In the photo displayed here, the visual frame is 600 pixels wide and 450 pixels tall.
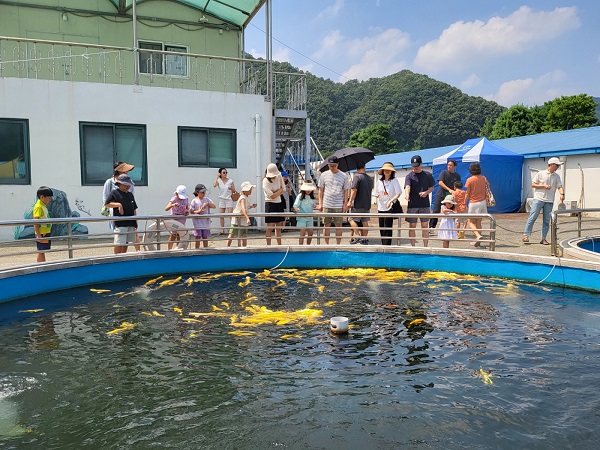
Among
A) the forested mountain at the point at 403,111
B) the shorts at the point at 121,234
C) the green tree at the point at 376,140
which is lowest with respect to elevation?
the shorts at the point at 121,234

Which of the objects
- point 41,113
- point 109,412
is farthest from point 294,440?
point 41,113

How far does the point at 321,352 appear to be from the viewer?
18.9ft

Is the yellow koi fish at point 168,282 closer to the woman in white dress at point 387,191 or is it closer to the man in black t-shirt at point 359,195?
the man in black t-shirt at point 359,195

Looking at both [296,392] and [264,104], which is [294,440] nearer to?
[296,392]

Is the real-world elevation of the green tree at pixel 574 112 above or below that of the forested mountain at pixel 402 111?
below

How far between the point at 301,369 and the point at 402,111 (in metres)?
92.5

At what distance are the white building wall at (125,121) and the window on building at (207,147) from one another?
0.18 meters

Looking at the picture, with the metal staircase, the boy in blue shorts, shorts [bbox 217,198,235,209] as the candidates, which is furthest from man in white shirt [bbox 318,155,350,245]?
the boy in blue shorts

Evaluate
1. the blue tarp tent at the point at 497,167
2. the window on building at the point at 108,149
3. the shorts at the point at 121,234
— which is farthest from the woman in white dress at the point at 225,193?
the blue tarp tent at the point at 497,167

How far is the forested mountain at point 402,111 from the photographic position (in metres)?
88.2

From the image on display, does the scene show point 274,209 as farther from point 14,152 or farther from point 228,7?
point 228,7

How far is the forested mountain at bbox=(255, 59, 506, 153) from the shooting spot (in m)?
88.2

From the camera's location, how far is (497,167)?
23734 mm

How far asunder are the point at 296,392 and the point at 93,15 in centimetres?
1577
